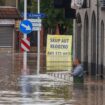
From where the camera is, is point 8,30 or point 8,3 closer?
point 8,30

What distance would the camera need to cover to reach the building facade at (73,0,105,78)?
3578 cm

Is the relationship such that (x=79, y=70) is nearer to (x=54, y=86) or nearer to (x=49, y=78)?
(x=54, y=86)

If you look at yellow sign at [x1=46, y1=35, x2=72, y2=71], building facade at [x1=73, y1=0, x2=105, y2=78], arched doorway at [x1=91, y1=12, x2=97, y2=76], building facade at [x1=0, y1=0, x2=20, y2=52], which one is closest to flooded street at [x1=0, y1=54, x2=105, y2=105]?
building facade at [x1=73, y1=0, x2=105, y2=78]

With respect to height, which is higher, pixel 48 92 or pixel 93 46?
pixel 93 46

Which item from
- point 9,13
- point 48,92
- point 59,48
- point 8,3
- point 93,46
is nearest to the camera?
point 48,92

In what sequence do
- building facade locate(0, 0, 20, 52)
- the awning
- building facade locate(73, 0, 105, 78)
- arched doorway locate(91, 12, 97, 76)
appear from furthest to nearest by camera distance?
the awning, building facade locate(0, 0, 20, 52), arched doorway locate(91, 12, 97, 76), building facade locate(73, 0, 105, 78)

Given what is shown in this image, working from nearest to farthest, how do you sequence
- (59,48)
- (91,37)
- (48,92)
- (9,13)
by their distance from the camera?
(48,92)
(59,48)
(91,37)
(9,13)

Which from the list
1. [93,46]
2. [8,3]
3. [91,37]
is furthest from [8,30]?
[93,46]

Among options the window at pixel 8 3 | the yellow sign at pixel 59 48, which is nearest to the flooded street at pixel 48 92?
the yellow sign at pixel 59 48

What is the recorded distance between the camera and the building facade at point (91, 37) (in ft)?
117

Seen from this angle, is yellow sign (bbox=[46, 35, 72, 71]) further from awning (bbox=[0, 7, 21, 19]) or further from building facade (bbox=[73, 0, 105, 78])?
awning (bbox=[0, 7, 21, 19])

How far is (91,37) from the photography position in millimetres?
38531

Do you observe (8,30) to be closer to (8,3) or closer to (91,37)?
(8,3)

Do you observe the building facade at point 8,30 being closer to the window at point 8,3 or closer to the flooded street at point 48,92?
the window at point 8,3
